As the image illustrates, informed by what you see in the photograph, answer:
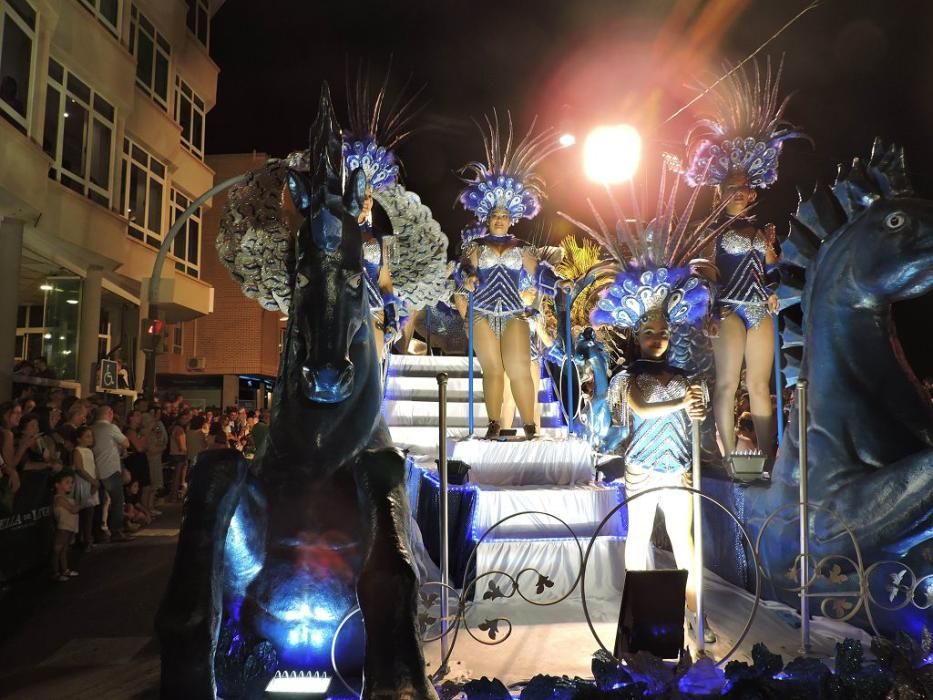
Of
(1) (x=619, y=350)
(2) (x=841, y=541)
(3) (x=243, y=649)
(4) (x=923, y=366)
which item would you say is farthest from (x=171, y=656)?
(4) (x=923, y=366)

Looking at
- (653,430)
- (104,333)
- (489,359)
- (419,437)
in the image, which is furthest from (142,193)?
(653,430)

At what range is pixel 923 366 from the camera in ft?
26.9

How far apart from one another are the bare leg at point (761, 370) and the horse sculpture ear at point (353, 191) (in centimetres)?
445

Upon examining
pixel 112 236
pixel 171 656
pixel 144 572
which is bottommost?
pixel 144 572

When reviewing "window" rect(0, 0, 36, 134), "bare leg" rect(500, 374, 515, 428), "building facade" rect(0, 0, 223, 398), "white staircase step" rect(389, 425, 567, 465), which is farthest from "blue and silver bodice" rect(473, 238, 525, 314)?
"window" rect(0, 0, 36, 134)

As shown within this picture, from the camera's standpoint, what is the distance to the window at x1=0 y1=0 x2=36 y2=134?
10.2 meters

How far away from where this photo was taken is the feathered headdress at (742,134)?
5.87m

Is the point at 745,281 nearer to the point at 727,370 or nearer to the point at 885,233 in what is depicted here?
the point at 727,370

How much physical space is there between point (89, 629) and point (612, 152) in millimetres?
5123

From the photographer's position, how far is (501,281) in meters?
5.77

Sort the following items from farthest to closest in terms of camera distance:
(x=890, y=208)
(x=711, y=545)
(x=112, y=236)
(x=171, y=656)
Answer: (x=112, y=236), (x=711, y=545), (x=890, y=208), (x=171, y=656)

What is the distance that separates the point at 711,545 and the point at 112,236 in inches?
531

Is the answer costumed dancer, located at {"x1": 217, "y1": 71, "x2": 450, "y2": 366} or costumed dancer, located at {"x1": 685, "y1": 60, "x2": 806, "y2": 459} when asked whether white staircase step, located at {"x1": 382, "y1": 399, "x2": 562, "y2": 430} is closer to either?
costumed dancer, located at {"x1": 217, "y1": 71, "x2": 450, "y2": 366}

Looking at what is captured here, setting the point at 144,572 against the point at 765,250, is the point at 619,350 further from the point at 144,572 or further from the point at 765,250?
the point at 144,572
